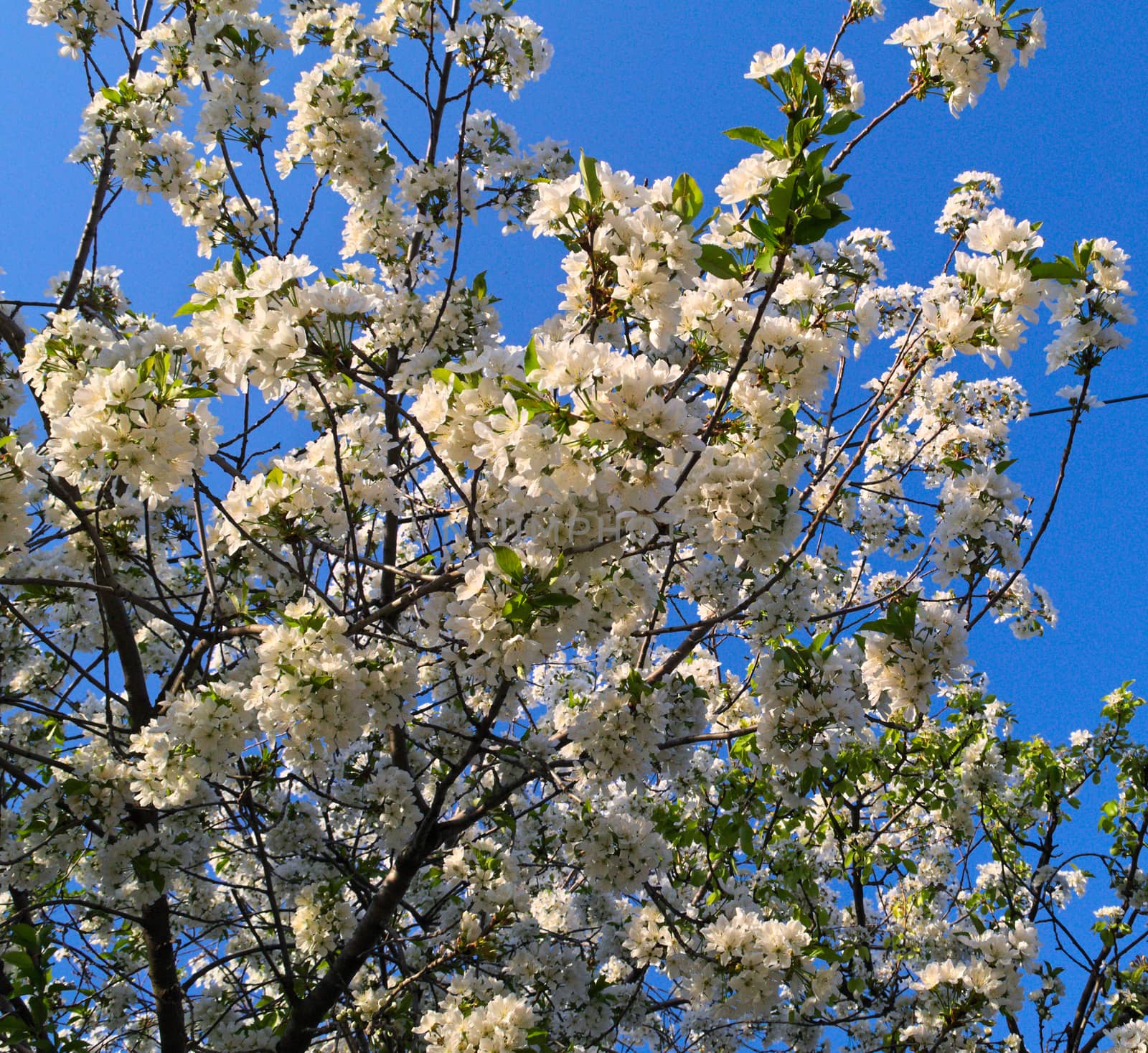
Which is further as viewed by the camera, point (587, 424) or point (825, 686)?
point (825, 686)

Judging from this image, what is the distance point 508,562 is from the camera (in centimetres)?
256

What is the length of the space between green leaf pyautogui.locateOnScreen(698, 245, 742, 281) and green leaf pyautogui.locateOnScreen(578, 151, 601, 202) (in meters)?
0.40

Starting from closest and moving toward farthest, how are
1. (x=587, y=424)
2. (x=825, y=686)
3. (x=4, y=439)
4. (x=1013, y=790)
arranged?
1. (x=587, y=424)
2. (x=4, y=439)
3. (x=825, y=686)
4. (x=1013, y=790)

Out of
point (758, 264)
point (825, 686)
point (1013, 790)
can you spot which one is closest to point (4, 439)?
point (758, 264)

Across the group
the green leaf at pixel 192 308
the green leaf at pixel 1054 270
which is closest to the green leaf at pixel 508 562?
the green leaf at pixel 192 308

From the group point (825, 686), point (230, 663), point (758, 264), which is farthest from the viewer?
point (230, 663)

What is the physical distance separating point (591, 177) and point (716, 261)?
50 cm

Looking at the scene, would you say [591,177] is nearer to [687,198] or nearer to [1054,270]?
[687,198]

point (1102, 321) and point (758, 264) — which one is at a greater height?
point (1102, 321)

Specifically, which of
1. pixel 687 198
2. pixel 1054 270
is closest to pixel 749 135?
pixel 687 198

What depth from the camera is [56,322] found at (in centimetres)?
339

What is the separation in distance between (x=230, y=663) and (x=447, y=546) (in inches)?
64.4

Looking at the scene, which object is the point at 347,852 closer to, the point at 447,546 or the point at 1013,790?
the point at 447,546

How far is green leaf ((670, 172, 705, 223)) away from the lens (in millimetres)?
2750
